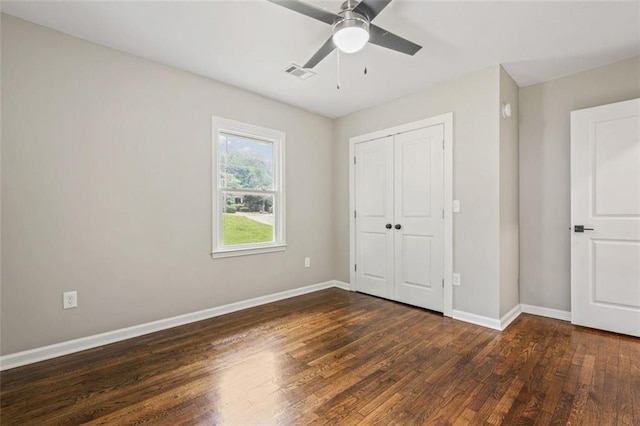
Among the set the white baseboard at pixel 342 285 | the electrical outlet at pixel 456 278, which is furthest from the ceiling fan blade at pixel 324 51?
the white baseboard at pixel 342 285

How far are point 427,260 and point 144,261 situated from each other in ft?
9.68

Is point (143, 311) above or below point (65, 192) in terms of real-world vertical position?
below

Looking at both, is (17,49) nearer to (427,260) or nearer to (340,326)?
(340,326)

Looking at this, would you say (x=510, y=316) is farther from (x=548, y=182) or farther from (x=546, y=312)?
(x=548, y=182)

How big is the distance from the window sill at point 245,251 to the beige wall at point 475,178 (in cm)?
209

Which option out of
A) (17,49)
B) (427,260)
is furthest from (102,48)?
(427,260)

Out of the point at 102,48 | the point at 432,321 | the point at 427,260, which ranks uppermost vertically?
the point at 102,48

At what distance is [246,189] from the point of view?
140 inches

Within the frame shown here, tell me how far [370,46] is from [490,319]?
278 cm

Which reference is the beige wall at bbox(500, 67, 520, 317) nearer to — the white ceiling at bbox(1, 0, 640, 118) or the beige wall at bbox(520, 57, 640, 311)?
the beige wall at bbox(520, 57, 640, 311)

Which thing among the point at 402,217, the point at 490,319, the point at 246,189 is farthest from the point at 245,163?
the point at 490,319

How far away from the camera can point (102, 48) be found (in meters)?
2.55

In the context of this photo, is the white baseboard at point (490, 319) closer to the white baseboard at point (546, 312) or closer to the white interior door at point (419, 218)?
the white baseboard at point (546, 312)

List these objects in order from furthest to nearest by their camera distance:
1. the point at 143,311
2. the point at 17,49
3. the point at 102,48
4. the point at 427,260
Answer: the point at 427,260 < the point at 143,311 < the point at 102,48 < the point at 17,49
